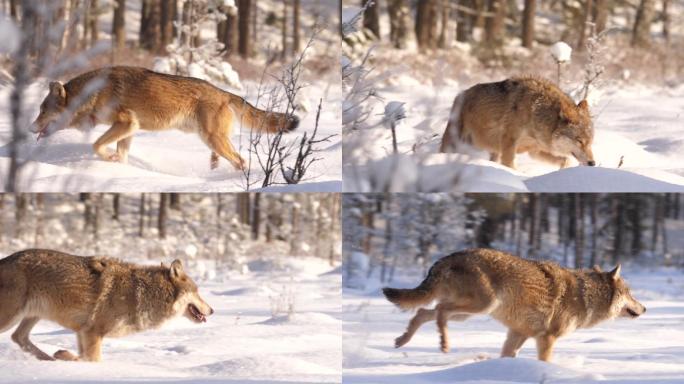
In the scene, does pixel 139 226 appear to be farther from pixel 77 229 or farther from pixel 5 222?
pixel 5 222

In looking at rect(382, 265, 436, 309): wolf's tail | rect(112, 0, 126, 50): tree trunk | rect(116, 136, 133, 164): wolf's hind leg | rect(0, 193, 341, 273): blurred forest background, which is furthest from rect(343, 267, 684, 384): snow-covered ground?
rect(112, 0, 126, 50): tree trunk

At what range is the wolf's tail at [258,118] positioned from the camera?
8273mm

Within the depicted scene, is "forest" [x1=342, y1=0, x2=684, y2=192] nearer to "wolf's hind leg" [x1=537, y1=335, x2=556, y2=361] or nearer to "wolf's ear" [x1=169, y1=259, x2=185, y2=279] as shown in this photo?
"wolf's hind leg" [x1=537, y1=335, x2=556, y2=361]

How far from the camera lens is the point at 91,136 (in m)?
Result: 8.90

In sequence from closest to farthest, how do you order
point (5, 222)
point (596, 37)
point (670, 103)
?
A: point (596, 37) < point (5, 222) < point (670, 103)

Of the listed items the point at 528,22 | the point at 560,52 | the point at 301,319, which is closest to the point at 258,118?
the point at 301,319

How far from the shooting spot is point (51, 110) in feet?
27.3

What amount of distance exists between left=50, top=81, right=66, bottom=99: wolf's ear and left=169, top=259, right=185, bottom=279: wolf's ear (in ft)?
6.33

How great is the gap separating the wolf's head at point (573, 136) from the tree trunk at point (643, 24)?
19659mm

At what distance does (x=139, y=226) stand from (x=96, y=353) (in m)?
6.74

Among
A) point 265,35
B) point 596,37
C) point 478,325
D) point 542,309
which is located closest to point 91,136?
point 478,325

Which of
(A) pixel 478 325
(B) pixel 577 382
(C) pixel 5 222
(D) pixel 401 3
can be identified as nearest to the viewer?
(B) pixel 577 382

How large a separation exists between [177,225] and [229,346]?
6392mm

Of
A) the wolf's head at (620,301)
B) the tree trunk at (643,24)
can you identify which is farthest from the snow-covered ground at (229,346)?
the tree trunk at (643,24)
